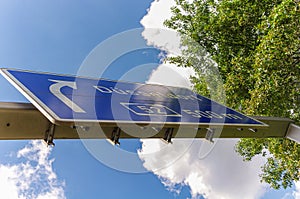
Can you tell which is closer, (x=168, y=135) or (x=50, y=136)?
(x=50, y=136)

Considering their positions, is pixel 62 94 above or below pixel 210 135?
above

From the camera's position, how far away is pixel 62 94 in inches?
83.7

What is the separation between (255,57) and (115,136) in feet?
19.3

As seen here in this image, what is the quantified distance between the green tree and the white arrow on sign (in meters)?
5.27

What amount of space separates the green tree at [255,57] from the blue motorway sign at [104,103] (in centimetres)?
402

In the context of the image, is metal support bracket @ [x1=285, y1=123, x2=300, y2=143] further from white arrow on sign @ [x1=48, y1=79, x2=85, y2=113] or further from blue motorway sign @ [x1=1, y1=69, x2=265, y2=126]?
white arrow on sign @ [x1=48, y1=79, x2=85, y2=113]

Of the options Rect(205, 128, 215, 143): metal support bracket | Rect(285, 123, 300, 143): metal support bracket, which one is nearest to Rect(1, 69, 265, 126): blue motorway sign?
Rect(205, 128, 215, 143): metal support bracket

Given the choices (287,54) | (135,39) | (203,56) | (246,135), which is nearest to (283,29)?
(287,54)

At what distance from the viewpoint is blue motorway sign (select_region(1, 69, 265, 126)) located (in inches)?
73.0

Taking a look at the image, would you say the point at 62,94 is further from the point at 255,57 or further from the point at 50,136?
the point at 255,57

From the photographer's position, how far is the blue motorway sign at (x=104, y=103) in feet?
6.08

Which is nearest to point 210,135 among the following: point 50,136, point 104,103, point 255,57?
point 104,103

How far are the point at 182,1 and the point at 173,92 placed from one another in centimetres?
878

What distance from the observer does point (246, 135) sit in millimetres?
3664
